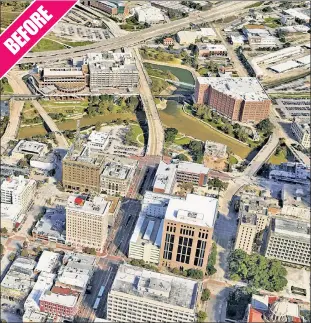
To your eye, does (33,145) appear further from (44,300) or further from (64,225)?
(44,300)

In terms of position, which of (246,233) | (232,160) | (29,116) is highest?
(246,233)

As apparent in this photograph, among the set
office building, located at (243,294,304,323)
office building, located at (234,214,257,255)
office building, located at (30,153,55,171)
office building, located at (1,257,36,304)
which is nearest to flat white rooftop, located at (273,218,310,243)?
office building, located at (234,214,257,255)

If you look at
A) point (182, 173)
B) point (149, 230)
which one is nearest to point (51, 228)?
point (149, 230)

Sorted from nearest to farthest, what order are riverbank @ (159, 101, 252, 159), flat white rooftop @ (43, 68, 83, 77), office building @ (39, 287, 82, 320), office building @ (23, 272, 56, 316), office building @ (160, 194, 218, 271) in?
1. office building @ (39, 287, 82, 320)
2. office building @ (23, 272, 56, 316)
3. office building @ (160, 194, 218, 271)
4. riverbank @ (159, 101, 252, 159)
5. flat white rooftop @ (43, 68, 83, 77)

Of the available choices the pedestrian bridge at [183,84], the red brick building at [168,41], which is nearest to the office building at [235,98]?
the pedestrian bridge at [183,84]

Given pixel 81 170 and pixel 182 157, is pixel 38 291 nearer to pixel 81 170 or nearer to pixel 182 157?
pixel 81 170

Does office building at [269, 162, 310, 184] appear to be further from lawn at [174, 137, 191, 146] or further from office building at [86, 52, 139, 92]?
office building at [86, 52, 139, 92]
